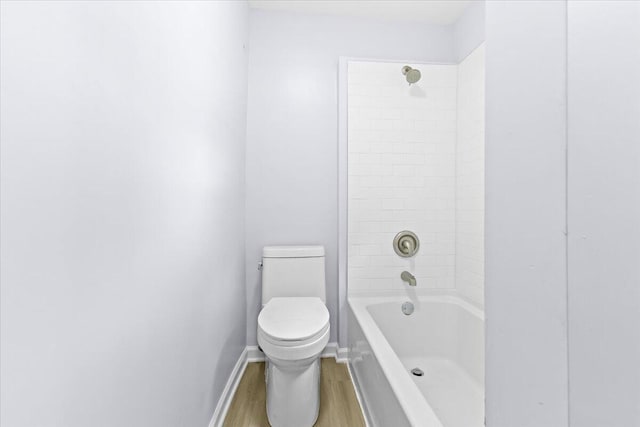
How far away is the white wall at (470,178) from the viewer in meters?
1.90

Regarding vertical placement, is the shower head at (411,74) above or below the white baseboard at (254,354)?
above

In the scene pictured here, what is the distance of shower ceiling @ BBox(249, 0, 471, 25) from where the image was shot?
2.06 meters

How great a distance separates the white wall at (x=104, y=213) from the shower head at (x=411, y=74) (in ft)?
4.38

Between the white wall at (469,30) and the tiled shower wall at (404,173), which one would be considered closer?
the white wall at (469,30)

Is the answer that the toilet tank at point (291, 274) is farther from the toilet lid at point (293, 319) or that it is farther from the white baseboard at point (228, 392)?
the white baseboard at point (228, 392)

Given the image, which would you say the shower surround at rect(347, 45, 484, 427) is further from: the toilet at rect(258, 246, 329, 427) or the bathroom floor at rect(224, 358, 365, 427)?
the toilet at rect(258, 246, 329, 427)

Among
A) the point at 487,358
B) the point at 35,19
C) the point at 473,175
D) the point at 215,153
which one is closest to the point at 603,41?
the point at 487,358

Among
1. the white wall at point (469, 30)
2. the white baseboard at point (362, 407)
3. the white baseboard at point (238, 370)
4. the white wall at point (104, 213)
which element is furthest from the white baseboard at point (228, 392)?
the white wall at point (469, 30)

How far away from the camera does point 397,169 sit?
2.17 m

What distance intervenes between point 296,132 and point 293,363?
147 cm

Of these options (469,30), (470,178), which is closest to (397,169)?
(470,178)

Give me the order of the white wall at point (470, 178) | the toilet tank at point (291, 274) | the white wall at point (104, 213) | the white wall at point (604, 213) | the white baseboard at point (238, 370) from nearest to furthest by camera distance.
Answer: the white wall at point (604, 213), the white wall at point (104, 213), the white baseboard at point (238, 370), the white wall at point (470, 178), the toilet tank at point (291, 274)

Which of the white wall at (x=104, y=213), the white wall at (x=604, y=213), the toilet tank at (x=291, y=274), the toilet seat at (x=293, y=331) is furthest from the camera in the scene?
the toilet tank at (x=291, y=274)

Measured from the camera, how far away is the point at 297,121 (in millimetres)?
2178
